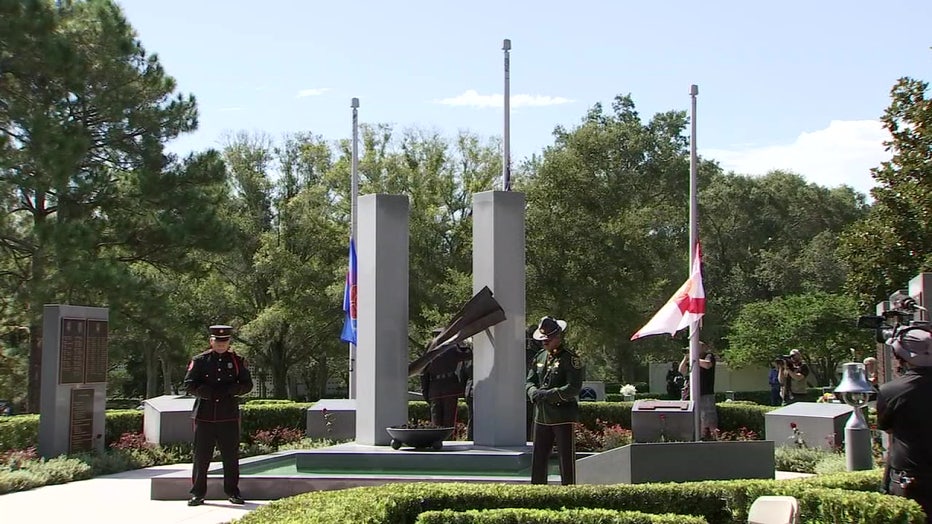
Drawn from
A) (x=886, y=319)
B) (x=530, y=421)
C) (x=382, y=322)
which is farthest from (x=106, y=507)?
(x=886, y=319)

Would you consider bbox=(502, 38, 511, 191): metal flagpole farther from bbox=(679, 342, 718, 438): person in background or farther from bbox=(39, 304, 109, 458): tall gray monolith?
bbox=(39, 304, 109, 458): tall gray monolith

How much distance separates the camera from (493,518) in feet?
24.0

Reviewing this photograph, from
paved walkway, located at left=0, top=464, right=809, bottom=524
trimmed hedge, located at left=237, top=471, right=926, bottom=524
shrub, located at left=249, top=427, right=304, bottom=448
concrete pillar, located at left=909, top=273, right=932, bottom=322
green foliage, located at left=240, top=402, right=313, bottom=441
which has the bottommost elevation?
paved walkway, located at left=0, top=464, right=809, bottom=524

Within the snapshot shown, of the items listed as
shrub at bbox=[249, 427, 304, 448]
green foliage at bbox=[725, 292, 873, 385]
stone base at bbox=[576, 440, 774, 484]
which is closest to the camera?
stone base at bbox=[576, 440, 774, 484]

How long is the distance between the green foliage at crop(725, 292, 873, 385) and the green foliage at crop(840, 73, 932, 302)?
621 inches

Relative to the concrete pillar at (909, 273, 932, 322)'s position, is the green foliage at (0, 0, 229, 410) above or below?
above

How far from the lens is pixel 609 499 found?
812cm

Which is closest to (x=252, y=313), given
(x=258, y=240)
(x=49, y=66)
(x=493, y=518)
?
(x=258, y=240)

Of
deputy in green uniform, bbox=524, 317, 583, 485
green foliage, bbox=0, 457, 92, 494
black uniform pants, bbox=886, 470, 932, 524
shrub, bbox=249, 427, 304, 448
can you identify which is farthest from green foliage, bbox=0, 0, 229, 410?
black uniform pants, bbox=886, 470, 932, 524

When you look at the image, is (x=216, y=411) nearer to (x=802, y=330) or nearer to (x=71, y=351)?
(x=71, y=351)

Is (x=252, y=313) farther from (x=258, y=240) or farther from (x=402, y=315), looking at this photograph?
(x=402, y=315)

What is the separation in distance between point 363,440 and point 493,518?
7.53 m

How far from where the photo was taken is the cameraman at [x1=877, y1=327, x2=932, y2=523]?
6.47 meters

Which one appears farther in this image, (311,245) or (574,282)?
(311,245)
